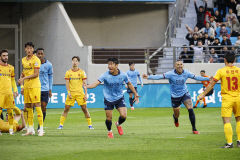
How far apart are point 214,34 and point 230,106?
867 inches

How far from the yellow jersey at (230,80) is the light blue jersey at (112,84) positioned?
3.10 metres

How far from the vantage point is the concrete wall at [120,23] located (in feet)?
127

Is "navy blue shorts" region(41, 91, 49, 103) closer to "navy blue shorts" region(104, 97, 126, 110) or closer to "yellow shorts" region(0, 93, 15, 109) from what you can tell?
"yellow shorts" region(0, 93, 15, 109)

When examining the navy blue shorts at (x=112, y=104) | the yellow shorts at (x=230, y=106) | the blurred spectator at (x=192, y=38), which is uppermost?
the blurred spectator at (x=192, y=38)

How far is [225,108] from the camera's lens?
1164 centimetres

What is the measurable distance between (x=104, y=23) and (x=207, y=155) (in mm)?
29016

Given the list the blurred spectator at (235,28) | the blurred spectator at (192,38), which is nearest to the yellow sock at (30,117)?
the blurred spectator at (192,38)

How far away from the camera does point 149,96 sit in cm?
3016

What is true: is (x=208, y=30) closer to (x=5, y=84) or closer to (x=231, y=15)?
(x=231, y=15)

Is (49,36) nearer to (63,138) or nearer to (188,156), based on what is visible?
(63,138)

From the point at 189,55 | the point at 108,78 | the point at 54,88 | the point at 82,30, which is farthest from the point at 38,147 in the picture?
the point at 82,30

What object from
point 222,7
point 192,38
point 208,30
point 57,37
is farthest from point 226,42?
point 57,37

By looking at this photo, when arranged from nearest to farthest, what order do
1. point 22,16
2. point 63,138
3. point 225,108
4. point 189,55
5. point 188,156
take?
point 188,156, point 225,108, point 63,138, point 189,55, point 22,16

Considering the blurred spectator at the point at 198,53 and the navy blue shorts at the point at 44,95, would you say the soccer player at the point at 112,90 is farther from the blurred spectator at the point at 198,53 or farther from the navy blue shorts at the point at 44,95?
the blurred spectator at the point at 198,53
